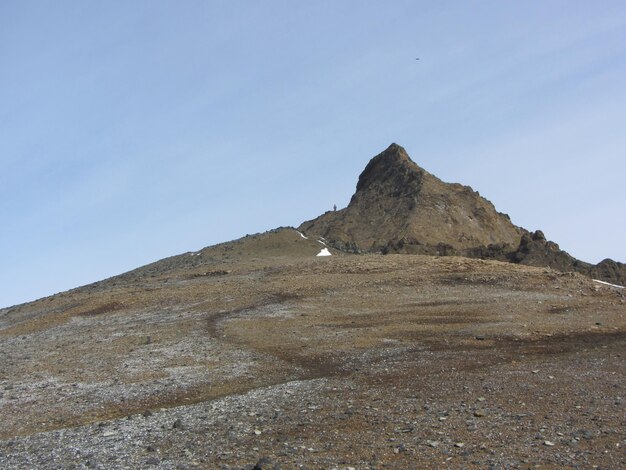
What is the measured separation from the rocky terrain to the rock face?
3207 millimetres

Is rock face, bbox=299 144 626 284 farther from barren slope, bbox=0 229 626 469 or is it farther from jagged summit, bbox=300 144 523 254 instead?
barren slope, bbox=0 229 626 469

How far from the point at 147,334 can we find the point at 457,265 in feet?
64.1

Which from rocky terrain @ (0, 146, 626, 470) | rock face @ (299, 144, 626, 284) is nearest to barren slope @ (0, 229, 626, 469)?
rocky terrain @ (0, 146, 626, 470)

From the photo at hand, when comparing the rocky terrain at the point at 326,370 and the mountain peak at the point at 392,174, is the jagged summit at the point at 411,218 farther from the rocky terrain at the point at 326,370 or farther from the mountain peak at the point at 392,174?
the rocky terrain at the point at 326,370

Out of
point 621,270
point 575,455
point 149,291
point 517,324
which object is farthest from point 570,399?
point 621,270

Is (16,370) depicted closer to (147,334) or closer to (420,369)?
(147,334)

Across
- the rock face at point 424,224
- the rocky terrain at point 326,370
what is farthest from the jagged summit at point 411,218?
the rocky terrain at point 326,370

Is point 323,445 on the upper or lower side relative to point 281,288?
lower

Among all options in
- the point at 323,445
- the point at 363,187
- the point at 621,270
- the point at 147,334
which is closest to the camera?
the point at 323,445

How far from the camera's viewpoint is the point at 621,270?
180 ft

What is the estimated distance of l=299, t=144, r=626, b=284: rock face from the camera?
55.2 metres

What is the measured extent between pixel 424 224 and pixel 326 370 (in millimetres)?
43259

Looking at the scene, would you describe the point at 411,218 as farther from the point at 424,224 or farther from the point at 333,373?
the point at 333,373

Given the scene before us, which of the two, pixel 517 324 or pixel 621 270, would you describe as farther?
pixel 621 270
